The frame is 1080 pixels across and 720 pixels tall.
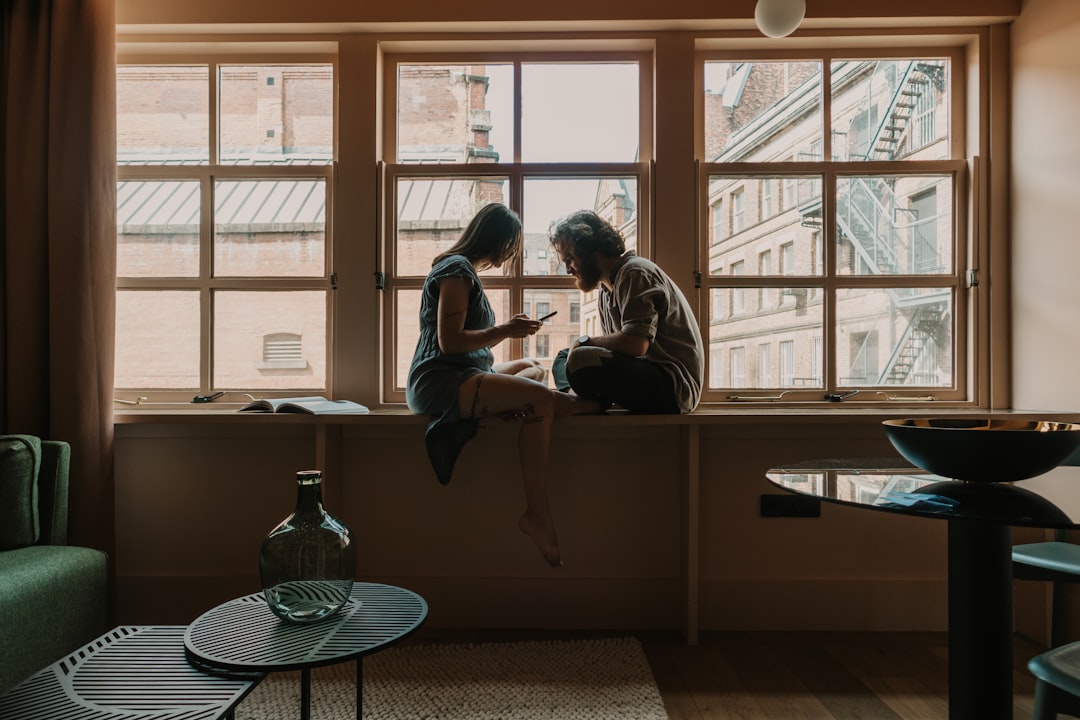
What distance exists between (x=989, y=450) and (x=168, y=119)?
2930 millimetres

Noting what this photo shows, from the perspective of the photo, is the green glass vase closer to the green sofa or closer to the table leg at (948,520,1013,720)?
the green sofa

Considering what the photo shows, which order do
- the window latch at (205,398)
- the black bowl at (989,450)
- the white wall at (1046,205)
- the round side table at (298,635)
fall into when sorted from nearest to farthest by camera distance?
the black bowl at (989,450)
the round side table at (298,635)
the white wall at (1046,205)
the window latch at (205,398)

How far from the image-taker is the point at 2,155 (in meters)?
2.35

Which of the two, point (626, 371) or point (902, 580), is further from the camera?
point (902, 580)

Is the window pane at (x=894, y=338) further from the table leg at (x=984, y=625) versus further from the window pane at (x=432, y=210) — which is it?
the table leg at (x=984, y=625)

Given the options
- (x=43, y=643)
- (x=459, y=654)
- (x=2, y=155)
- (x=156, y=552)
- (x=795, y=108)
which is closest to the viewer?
(x=43, y=643)

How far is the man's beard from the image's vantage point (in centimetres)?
237

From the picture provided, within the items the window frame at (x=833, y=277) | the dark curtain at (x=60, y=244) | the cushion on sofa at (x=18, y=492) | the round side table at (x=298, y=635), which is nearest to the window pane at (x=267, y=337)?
the dark curtain at (x=60, y=244)

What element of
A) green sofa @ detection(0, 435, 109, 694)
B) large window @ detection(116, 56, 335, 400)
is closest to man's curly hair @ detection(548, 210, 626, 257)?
large window @ detection(116, 56, 335, 400)

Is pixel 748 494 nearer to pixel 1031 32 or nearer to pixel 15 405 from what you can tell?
pixel 1031 32

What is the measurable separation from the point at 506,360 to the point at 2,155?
189 centimetres

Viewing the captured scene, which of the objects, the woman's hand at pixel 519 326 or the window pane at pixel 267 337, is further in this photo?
the window pane at pixel 267 337

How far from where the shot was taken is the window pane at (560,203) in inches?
104

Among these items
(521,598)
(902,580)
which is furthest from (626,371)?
(902,580)
